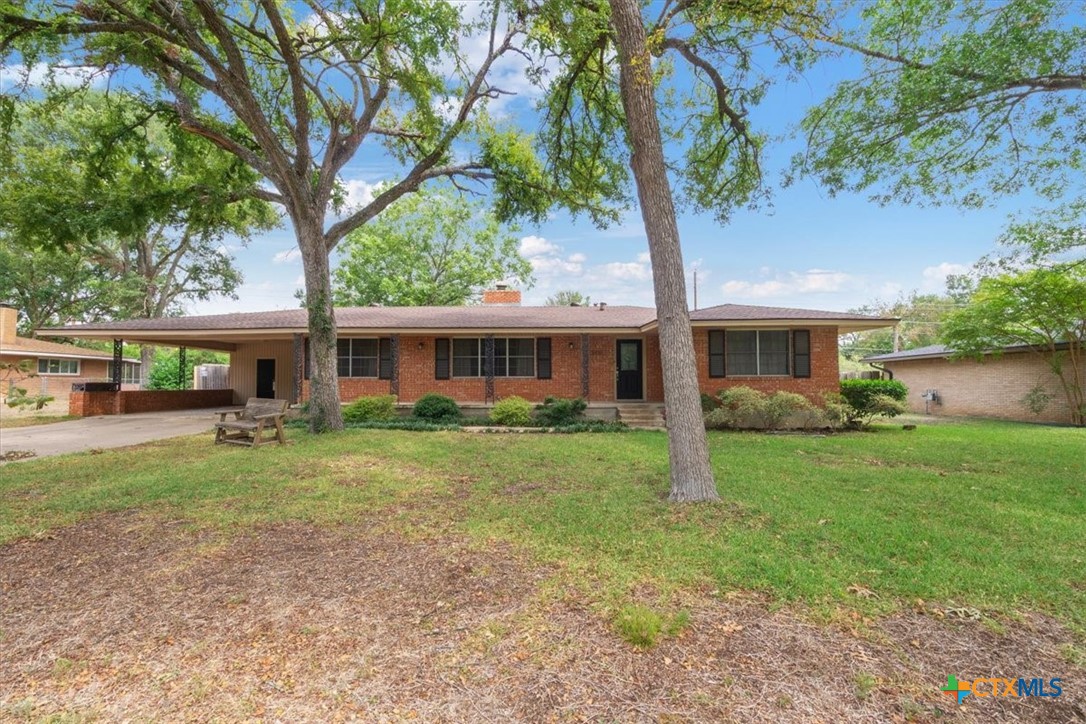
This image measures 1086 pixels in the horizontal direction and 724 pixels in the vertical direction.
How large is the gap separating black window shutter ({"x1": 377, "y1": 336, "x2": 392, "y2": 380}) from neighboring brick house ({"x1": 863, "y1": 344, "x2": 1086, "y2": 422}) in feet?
59.7

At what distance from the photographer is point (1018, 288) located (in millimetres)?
14391

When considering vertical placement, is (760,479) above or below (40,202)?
below

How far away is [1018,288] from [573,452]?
48.2 feet

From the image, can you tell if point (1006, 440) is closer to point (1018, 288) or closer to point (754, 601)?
point (1018, 288)

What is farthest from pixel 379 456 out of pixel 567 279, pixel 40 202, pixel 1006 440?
pixel 567 279

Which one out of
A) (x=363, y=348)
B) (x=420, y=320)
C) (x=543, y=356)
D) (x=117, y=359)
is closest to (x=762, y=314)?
(x=543, y=356)

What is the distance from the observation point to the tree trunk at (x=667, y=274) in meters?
5.38

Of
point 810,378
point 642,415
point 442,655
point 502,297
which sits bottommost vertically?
point 442,655

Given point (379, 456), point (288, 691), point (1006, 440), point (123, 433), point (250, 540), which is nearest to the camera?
point (288, 691)

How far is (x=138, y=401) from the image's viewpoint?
17219 millimetres

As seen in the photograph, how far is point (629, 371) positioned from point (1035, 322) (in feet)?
39.0

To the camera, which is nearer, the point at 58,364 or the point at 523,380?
Result: the point at 523,380

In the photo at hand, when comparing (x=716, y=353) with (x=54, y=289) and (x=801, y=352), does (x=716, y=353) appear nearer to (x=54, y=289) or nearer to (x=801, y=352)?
(x=801, y=352)

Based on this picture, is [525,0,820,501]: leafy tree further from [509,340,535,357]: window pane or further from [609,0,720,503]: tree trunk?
[509,340,535,357]: window pane
